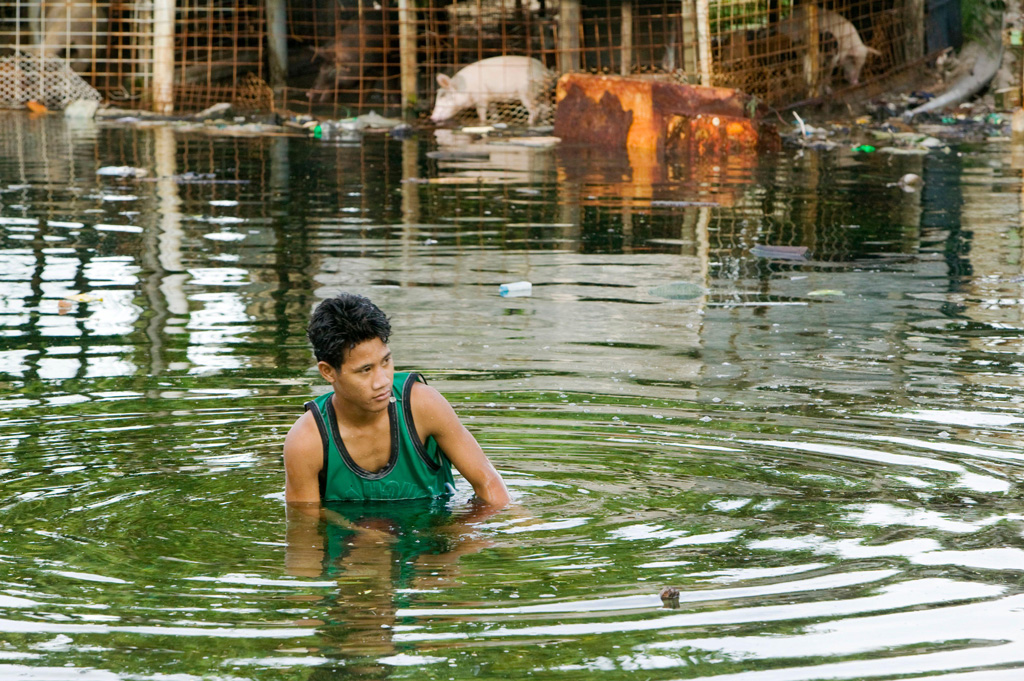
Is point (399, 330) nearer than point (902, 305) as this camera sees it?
Yes

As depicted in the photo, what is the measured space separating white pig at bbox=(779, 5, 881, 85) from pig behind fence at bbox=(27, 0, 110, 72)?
10127 millimetres

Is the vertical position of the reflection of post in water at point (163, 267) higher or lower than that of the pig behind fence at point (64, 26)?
lower

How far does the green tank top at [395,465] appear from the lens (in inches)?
189

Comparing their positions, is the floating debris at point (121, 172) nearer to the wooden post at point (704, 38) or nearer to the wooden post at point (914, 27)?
the wooden post at point (704, 38)

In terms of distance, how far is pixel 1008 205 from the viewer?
12164mm

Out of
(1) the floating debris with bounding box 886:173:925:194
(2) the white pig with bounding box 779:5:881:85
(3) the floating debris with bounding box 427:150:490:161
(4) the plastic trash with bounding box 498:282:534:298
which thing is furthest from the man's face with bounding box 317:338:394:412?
(2) the white pig with bounding box 779:5:881:85

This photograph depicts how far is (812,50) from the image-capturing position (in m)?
21.0

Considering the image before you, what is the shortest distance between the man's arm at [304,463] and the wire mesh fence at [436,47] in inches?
619

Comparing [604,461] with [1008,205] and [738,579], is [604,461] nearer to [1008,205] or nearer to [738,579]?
[738,579]

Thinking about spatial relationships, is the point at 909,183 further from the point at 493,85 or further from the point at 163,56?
the point at 163,56

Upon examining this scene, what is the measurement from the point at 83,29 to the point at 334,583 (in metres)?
21.3

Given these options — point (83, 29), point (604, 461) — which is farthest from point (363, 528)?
point (83, 29)

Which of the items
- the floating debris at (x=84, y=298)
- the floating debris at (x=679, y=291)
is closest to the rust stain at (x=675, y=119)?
the floating debris at (x=679, y=291)

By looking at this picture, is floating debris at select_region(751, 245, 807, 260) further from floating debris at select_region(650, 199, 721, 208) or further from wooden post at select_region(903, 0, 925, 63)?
wooden post at select_region(903, 0, 925, 63)
